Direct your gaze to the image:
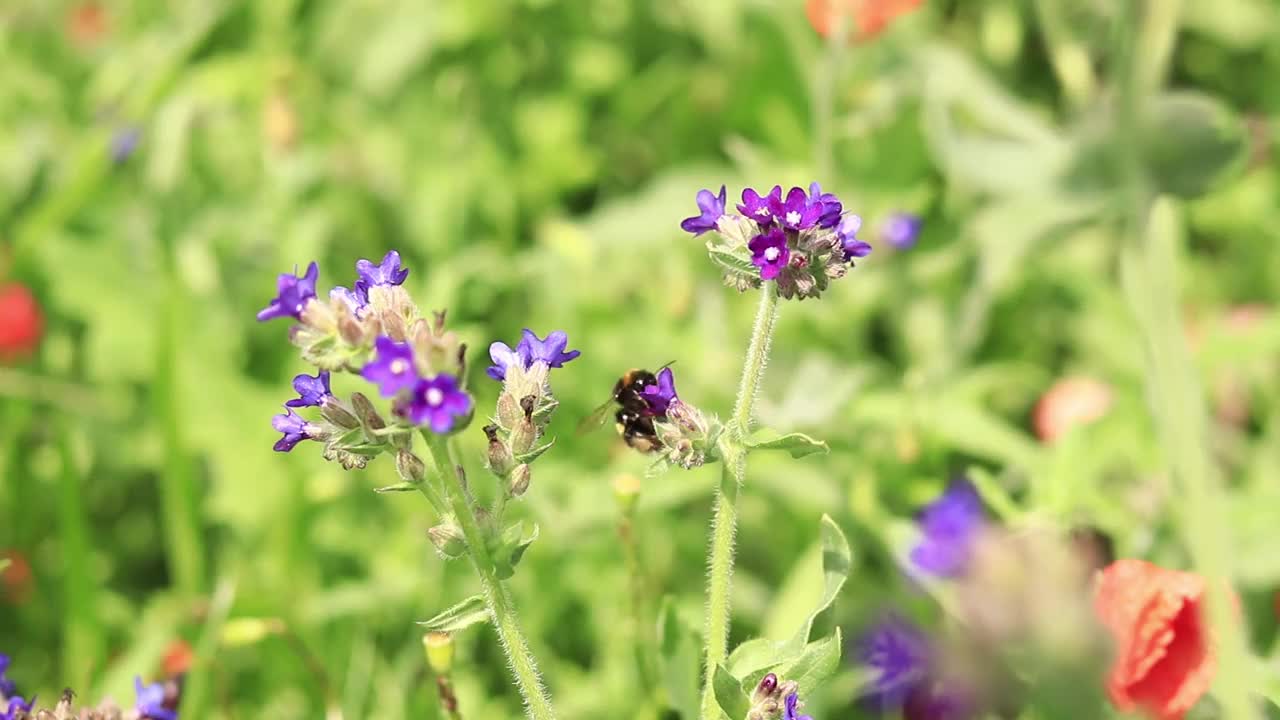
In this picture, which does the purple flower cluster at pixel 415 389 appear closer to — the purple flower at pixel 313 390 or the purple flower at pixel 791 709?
the purple flower at pixel 313 390

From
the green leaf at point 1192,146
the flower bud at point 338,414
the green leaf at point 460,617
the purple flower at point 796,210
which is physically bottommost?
Answer: the green leaf at point 460,617

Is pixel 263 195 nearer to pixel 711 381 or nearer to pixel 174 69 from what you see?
pixel 174 69

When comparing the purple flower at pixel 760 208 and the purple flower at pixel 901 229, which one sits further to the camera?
the purple flower at pixel 901 229

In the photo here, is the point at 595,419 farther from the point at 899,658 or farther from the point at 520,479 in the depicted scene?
the point at 899,658

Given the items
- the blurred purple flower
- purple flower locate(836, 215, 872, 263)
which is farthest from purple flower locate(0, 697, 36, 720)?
the blurred purple flower

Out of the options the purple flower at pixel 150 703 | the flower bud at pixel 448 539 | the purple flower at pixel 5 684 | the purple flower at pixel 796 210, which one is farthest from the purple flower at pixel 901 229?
the purple flower at pixel 5 684

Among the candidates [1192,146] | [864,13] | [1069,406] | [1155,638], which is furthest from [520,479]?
[864,13]

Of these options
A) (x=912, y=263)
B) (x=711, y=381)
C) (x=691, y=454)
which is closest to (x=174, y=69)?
(x=711, y=381)
